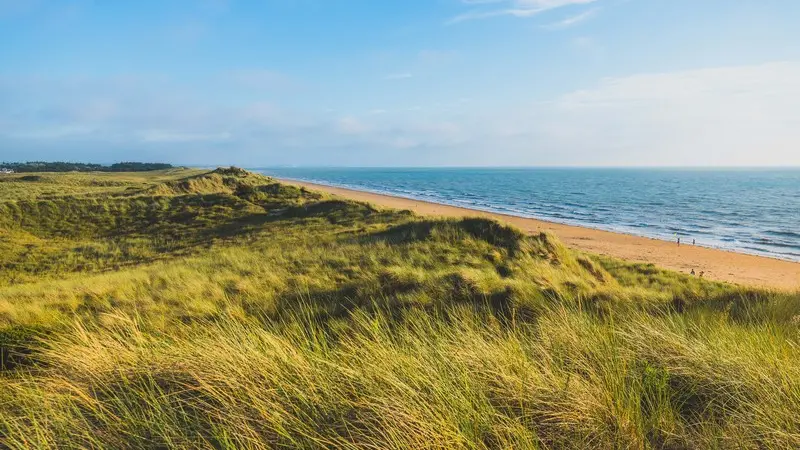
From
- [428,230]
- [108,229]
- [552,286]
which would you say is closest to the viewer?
[552,286]

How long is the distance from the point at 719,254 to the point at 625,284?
2098 cm

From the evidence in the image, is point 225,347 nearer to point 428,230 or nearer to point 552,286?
point 552,286

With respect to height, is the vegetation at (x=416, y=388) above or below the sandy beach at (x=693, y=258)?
above

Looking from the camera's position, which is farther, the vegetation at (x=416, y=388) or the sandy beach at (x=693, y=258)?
the sandy beach at (x=693, y=258)

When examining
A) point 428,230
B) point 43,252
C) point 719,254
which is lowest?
point 719,254

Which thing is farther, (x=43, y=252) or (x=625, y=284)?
(x=43, y=252)

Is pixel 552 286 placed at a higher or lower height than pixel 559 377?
lower

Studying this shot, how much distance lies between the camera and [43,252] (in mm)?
20000

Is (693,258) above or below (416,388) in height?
below

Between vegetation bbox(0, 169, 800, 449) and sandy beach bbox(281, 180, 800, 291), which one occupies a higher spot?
vegetation bbox(0, 169, 800, 449)

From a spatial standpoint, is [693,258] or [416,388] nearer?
[416,388]

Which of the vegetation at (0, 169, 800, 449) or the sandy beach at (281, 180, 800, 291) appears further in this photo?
the sandy beach at (281, 180, 800, 291)

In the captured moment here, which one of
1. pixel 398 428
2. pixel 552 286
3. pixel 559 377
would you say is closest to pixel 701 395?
pixel 559 377

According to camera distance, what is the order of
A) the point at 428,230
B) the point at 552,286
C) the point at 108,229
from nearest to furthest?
the point at 552,286, the point at 428,230, the point at 108,229
